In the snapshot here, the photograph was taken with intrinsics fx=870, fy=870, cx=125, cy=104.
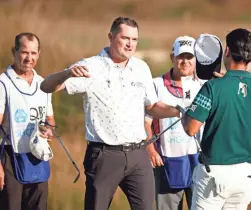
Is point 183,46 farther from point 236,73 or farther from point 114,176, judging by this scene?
point 236,73

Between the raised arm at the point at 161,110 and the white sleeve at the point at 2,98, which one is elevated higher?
the white sleeve at the point at 2,98

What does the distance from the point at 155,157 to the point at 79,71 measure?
148cm

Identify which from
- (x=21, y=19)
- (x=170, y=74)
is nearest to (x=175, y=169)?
(x=170, y=74)

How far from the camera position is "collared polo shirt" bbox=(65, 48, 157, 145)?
5430 millimetres

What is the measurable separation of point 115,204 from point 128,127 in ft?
7.72

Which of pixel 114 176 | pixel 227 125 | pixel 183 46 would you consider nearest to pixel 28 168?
pixel 114 176

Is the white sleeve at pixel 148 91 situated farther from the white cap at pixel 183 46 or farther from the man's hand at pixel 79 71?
the white cap at pixel 183 46

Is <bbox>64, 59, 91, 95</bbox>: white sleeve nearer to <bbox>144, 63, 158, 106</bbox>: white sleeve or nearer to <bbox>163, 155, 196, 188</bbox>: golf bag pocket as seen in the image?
<bbox>144, 63, 158, 106</bbox>: white sleeve

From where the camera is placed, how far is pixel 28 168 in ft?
20.1

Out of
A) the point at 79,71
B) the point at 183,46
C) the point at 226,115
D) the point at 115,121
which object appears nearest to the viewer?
the point at 226,115

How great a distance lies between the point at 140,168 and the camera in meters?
5.58

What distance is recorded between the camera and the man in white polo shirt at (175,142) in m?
6.34

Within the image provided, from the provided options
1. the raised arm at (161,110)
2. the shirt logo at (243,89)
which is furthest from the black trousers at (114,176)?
the shirt logo at (243,89)

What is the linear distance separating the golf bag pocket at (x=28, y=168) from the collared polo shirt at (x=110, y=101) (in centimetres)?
80
